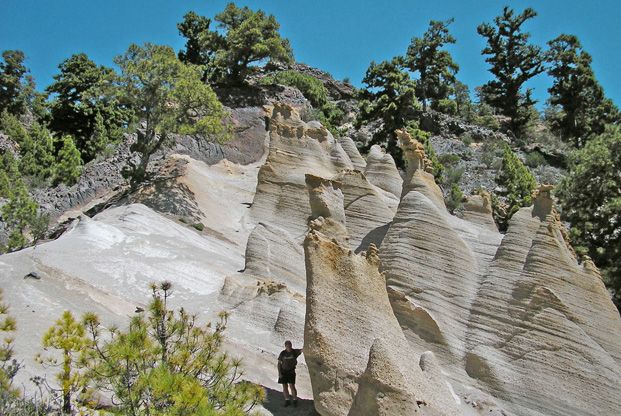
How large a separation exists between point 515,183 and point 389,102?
10338mm

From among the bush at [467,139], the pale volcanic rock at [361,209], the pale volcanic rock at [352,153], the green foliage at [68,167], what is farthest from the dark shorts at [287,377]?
the bush at [467,139]

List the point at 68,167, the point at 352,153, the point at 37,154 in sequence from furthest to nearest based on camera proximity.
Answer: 1. the point at 37,154
2. the point at 68,167
3. the point at 352,153

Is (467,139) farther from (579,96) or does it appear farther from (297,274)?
(297,274)

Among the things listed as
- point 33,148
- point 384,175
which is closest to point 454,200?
point 384,175

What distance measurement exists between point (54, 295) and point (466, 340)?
7.79m

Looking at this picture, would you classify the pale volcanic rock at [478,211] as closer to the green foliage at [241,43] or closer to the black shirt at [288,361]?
the black shirt at [288,361]

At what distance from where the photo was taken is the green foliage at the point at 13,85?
145ft

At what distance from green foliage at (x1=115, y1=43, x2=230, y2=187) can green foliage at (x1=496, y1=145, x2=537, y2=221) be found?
1192 cm

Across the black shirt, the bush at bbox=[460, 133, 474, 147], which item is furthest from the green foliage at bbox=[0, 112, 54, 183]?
the black shirt

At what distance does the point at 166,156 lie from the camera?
99.4ft

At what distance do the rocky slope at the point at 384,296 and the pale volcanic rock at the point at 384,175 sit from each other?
12.6 ft

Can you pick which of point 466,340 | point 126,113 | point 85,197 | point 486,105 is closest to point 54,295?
point 466,340

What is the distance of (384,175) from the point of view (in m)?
24.0

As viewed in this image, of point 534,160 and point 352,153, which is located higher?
point 534,160
